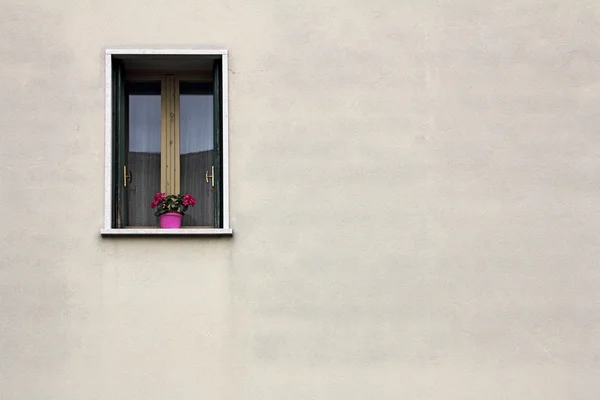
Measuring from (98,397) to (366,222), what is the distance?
9.08 ft

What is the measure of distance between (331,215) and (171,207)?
4.74ft

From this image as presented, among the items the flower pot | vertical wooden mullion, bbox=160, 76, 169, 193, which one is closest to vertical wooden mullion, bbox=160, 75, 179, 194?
vertical wooden mullion, bbox=160, 76, 169, 193

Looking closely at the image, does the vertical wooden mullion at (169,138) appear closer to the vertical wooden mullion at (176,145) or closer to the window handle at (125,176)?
the vertical wooden mullion at (176,145)

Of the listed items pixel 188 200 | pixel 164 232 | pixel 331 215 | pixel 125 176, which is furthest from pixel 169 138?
pixel 331 215

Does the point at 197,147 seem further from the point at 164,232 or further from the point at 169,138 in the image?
the point at 164,232

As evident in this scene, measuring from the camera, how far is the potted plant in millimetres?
8117

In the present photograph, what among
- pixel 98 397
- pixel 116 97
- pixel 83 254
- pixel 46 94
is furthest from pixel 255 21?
pixel 98 397

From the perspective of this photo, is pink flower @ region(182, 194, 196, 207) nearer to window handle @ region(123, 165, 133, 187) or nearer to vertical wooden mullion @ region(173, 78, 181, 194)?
vertical wooden mullion @ region(173, 78, 181, 194)

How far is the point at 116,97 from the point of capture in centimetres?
827

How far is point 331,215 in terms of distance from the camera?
805 centimetres

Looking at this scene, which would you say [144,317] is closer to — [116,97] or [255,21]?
[116,97]

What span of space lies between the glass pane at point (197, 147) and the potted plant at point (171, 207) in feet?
0.63

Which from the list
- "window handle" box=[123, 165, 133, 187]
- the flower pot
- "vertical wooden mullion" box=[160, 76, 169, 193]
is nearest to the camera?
the flower pot

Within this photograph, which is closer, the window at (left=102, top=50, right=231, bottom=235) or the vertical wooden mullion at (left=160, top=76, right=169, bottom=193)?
the window at (left=102, top=50, right=231, bottom=235)
